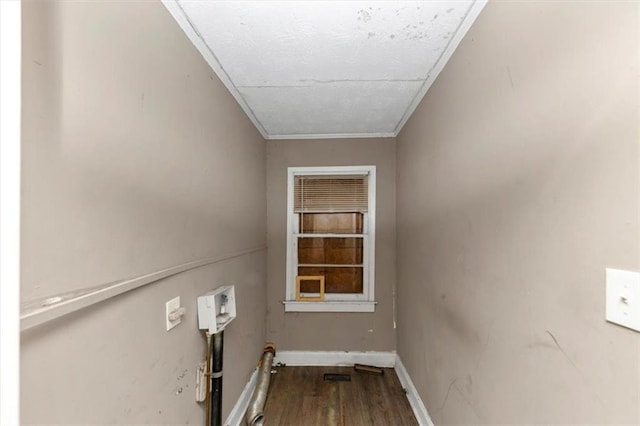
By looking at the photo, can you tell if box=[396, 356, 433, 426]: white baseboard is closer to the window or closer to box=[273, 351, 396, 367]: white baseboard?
box=[273, 351, 396, 367]: white baseboard

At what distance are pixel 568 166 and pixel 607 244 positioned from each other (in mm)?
238

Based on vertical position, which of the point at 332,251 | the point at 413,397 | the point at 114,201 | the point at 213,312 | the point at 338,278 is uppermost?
the point at 114,201

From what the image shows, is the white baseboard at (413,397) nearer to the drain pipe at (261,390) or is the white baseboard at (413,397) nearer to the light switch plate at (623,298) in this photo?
the drain pipe at (261,390)

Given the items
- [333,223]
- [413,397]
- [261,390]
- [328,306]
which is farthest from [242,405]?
[333,223]

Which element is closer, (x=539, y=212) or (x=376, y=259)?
(x=539, y=212)

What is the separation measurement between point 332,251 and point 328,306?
22.5 inches

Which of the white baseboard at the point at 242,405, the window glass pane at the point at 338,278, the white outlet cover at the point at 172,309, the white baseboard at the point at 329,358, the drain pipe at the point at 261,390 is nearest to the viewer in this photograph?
the white outlet cover at the point at 172,309

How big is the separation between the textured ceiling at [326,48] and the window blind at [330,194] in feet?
2.72

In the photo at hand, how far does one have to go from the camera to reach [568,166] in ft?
2.72

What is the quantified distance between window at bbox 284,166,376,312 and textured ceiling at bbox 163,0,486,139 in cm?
82

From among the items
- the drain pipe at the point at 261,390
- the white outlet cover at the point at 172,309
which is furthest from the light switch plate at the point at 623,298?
the drain pipe at the point at 261,390

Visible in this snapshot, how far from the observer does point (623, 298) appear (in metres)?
0.66

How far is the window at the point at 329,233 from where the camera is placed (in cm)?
311

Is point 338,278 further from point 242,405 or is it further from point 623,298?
point 623,298
